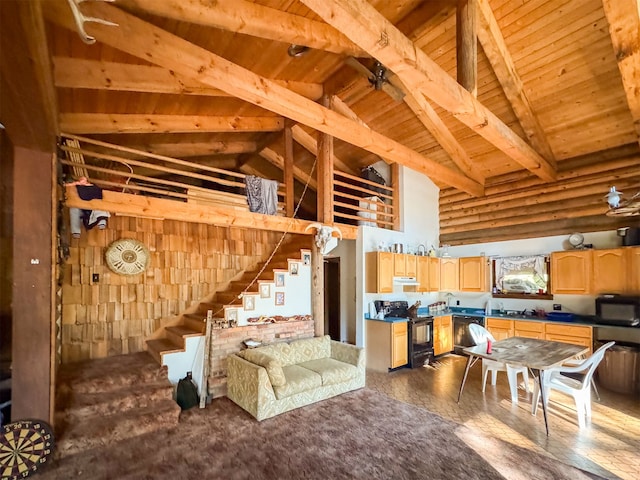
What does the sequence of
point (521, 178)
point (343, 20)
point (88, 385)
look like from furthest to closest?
point (521, 178) → point (88, 385) → point (343, 20)

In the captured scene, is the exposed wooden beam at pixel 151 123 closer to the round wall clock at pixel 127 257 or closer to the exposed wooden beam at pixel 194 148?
the exposed wooden beam at pixel 194 148

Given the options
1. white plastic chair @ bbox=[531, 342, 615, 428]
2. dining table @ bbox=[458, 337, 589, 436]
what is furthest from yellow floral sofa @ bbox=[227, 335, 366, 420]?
white plastic chair @ bbox=[531, 342, 615, 428]

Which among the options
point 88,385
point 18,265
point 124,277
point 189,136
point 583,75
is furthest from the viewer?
point 189,136

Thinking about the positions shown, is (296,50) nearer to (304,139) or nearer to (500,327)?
(304,139)

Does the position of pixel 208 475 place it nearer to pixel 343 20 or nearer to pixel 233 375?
pixel 233 375

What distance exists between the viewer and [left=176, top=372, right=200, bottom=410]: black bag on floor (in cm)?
411

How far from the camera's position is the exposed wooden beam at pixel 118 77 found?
2973 millimetres

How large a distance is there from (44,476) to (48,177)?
8.82 feet

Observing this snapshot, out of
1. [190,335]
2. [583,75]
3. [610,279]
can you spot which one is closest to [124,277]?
[190,335]

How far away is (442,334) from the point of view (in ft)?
21.5

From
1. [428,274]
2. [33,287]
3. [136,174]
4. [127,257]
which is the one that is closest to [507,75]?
[428,274]

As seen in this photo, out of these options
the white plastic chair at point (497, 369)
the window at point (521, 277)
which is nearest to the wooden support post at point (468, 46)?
the white plastic chair at point (497, 369)

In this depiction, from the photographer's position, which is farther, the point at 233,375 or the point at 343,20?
the point at 233,375

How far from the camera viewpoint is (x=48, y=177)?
3020 mm
